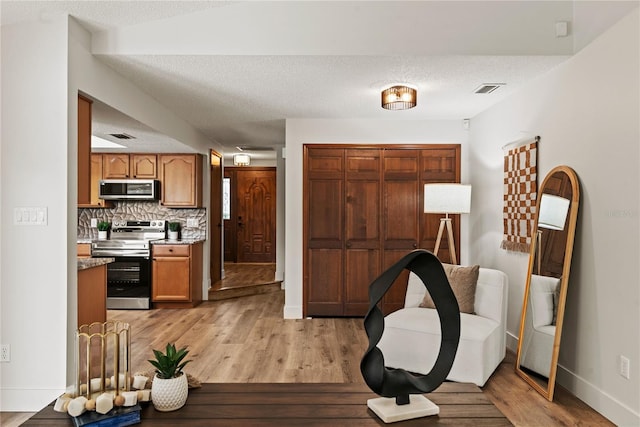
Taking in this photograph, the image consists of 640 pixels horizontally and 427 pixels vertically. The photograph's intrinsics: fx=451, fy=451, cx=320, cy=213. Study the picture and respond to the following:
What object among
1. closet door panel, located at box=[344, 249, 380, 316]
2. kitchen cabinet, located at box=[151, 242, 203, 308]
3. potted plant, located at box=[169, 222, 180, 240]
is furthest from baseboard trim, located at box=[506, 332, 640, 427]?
potted plant, located at box=[169, 222, 180, 240]

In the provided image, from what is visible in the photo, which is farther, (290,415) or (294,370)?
(294,370)

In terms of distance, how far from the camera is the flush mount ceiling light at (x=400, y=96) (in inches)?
157

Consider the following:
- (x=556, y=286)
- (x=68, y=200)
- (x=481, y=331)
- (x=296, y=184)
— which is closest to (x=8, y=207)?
(x=68, y=200)

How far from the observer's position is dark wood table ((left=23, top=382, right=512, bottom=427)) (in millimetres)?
1449

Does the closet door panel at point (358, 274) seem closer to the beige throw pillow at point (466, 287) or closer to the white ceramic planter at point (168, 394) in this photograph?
the beige throw pillow at point (466, 287)

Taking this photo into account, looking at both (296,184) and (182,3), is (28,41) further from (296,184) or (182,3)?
(296,184)

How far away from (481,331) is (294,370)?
1465mm

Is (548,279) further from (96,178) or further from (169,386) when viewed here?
(96,178)

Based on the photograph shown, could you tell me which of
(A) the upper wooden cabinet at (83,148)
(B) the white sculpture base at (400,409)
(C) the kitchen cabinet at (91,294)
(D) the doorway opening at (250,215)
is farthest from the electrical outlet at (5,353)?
(D) the doorway opening at (250,215)

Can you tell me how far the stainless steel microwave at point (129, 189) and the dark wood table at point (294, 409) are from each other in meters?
4.91

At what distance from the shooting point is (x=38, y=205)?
9.51ft

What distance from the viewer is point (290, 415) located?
1492 mm

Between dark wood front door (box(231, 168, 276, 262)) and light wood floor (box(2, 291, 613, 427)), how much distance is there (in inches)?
166

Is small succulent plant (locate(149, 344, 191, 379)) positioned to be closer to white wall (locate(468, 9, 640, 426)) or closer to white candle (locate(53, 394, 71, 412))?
white candle (locate(53, 394, 71, 412))
